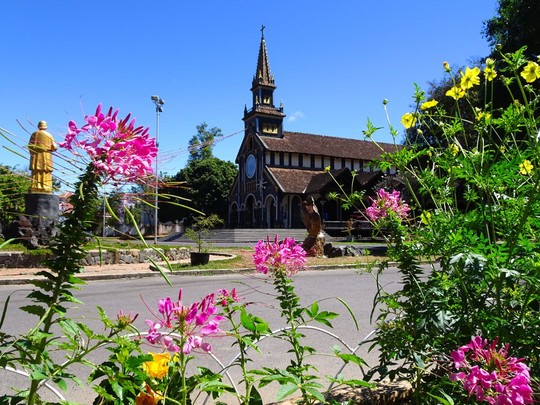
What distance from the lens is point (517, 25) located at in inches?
829

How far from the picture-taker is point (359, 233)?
116 ft

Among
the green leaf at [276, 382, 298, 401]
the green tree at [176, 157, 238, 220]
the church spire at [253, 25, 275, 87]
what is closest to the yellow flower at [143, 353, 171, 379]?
the green leaf at [276, 382, 298, 401]

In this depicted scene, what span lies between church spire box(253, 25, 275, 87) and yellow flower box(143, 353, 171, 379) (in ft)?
164

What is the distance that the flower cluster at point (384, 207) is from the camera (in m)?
2.42

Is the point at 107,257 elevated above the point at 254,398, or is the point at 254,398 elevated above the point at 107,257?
the point at 254,398

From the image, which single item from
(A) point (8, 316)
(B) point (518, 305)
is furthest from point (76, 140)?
(A) point (8, 316)

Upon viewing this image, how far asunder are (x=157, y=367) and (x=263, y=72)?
52.2m

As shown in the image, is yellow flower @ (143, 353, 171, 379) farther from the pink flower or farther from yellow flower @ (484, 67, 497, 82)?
yellow flower @ (484, 67, 497, 82)

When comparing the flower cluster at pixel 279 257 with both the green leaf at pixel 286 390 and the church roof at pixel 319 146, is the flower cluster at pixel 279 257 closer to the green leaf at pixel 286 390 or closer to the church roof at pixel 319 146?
the green leaf at pixel 286 390

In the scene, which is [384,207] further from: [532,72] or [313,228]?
[313,228]

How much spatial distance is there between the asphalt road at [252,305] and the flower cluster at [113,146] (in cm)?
47

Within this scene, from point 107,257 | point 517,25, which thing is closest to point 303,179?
point 517,25

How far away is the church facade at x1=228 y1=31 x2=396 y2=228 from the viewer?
43.5 m

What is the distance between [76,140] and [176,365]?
0.81 meters
